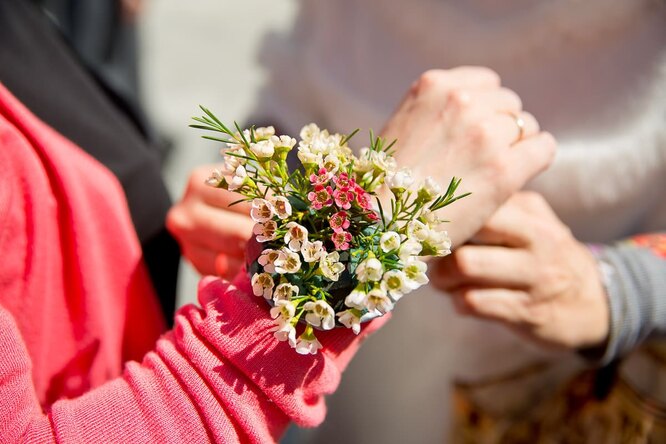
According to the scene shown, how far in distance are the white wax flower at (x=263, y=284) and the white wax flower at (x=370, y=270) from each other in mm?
74

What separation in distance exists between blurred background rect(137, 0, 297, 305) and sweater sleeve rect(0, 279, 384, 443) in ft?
1.80

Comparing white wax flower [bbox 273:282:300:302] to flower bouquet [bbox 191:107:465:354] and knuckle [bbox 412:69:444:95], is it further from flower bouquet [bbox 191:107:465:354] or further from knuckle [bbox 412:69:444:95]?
knuckle [bbox 412:69:444:95]

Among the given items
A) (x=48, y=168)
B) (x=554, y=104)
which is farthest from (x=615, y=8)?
(x=48, y=168)

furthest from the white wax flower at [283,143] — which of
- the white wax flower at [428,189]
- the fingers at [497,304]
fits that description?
the fingers at [497,304]

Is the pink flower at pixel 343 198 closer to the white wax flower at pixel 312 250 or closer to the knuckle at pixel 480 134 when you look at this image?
the white wax flower at pixel 312 250

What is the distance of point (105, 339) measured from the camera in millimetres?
586

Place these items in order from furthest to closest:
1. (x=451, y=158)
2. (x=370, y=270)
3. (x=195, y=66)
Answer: (x=195, y=66) → (x=451, y=158) → (x=370, y=270)

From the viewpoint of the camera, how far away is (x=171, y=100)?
104cm

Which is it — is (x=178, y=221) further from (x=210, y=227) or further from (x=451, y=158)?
(x=451, y=158)

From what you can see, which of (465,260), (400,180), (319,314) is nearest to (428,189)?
(400,180)

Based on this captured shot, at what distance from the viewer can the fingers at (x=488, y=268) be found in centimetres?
63

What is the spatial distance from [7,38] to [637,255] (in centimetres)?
79

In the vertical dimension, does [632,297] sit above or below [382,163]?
below

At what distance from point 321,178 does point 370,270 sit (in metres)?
0.08
